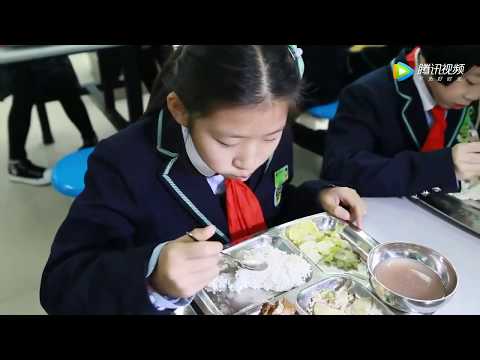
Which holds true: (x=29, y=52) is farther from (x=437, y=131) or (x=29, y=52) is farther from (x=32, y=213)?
(x=437, y=131)

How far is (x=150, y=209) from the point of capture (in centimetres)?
90

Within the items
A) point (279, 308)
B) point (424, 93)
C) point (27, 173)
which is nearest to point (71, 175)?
point (27, 173)

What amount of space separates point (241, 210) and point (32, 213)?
1.69 metres

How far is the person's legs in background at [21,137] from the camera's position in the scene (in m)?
2.35

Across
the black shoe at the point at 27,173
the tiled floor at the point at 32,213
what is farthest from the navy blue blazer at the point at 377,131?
the black shoe at the point at 27,173

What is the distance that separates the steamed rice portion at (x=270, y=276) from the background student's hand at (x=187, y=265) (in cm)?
14

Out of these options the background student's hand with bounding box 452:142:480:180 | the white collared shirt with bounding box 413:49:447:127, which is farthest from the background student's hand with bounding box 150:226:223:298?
the white collared shirt with bounding box 413:49:447:127

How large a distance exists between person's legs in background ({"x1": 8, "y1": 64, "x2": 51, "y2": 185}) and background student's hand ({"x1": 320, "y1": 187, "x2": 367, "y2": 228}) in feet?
6.43

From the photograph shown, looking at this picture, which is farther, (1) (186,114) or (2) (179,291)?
(1) (186,114)

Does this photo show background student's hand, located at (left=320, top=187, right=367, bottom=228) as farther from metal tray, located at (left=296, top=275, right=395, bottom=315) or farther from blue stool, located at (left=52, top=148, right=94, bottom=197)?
blue stool, located at (left=52, top=148, right=94, bottom=197)

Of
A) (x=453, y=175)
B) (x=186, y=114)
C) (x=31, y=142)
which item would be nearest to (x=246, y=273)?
(x=186, y=114)

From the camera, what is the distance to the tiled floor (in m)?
1.73

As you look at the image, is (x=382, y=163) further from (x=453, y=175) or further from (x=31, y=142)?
(x=31, y=142)
